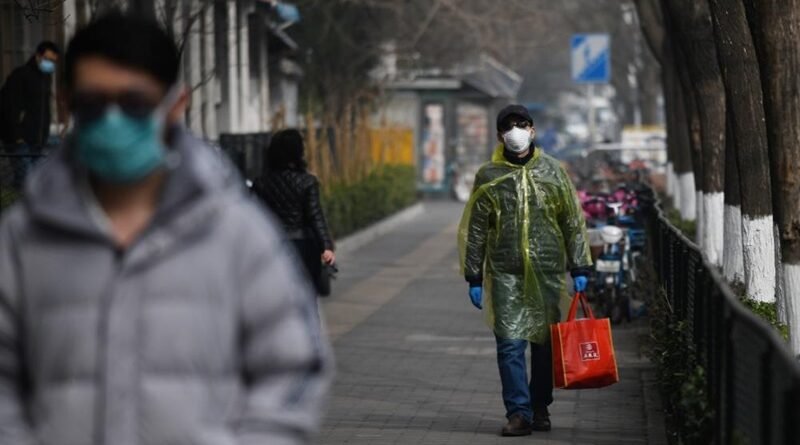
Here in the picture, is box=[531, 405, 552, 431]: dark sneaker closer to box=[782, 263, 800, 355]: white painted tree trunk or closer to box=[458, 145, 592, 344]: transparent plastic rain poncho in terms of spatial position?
box=[458, 145, 592, 344]: transparent plastic rain poncho

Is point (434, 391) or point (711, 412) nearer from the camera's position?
point (711, 412)

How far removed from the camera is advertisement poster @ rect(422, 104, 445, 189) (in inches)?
1743

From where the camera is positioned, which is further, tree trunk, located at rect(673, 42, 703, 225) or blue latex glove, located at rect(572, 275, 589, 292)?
tree trunk, located at rect(673, 42, 703, 225)

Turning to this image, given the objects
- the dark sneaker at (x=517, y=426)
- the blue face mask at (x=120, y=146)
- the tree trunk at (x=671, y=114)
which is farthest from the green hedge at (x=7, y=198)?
the tree trunk at (x=671, y=114)

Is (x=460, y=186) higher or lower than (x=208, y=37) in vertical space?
lower

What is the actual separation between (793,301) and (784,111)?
3.20 ft

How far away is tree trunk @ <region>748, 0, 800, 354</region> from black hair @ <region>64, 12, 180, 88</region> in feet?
19.5

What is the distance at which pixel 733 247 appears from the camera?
14.2m

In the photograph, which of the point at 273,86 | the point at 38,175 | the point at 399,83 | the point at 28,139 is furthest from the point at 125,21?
the point at 399,83

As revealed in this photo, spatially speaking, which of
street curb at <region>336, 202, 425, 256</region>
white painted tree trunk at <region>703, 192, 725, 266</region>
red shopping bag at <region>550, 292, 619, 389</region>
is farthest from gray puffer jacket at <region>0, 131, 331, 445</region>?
street curb at <region>336, 202, 425, 256</region>

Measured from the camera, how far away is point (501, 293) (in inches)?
388

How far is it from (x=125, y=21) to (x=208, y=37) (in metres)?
24.6

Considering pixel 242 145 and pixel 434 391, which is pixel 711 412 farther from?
pixel 242 145

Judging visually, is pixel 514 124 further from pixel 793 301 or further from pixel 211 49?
pixel 211 49
